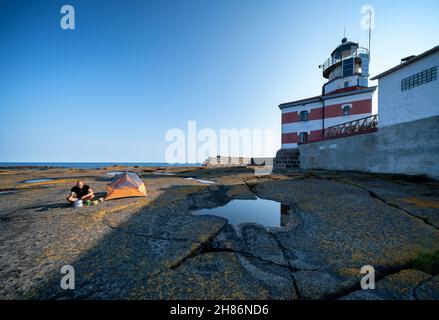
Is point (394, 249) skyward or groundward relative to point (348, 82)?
groundward

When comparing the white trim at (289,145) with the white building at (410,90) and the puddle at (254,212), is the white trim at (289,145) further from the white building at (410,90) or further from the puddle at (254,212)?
the puddle at (254,212)

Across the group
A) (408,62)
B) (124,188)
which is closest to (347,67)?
(408,62)

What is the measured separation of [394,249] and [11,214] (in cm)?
914

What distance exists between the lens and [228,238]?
11.4 ft

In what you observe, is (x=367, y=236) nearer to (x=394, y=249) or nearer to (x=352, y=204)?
(x=394, y=249)

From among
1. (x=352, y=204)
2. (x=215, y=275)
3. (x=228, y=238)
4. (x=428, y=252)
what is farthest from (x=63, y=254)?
(x=352, y=204)

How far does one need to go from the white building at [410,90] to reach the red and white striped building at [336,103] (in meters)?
7.26

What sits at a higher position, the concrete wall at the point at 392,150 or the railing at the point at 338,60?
the railing at the point at 338,60

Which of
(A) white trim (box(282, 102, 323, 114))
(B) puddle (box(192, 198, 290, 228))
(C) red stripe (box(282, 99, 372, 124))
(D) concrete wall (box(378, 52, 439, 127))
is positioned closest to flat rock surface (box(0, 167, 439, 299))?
(B) puddle (box(192, 198, 290, 228))

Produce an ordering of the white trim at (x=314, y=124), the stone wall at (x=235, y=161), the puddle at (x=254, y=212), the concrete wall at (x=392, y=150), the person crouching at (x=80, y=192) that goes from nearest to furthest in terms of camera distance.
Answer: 1. the puddle at (x=254, y=212)
2. the person crouching at (x=80, y=192)
3. the concrete wall at (x=392, y=150)
4. the white trim at (x=314, y=124)
5. the stone wall at (x=235, y=161)

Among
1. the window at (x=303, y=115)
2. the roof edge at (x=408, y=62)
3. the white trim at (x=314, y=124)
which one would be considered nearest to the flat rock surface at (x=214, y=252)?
the roof edge at (x=408, y=62)

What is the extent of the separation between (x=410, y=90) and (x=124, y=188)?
16.5 m

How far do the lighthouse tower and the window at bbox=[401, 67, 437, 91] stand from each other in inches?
585

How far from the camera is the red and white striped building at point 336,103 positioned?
20000 millimetres
